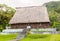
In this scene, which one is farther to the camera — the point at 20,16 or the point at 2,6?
the point at 2,6

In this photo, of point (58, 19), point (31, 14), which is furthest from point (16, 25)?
point (58, 19)

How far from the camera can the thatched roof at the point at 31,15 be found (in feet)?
140

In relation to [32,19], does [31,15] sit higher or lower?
higher

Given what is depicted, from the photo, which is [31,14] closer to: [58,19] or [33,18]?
[33,18]

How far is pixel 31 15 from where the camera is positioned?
43375 mm

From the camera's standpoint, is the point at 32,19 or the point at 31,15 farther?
the point at 31,15

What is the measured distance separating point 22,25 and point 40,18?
15.0 ft

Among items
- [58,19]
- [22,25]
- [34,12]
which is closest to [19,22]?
[22,25]

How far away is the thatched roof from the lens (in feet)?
140

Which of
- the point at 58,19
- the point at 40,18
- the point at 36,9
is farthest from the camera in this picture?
the point at 58,19

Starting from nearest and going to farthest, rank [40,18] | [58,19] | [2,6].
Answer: [40,18]
[58,19]
[2,6]

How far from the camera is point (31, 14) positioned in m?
43.7

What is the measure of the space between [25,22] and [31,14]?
2.33 metres

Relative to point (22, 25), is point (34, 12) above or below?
above
